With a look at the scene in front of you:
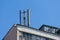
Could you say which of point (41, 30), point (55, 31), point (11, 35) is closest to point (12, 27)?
point (11, 35)

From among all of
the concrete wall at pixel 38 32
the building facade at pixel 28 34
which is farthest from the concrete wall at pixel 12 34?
the concrete wall at pixel 38 32

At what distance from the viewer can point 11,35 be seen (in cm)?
4219

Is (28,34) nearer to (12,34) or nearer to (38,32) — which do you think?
(38,32)

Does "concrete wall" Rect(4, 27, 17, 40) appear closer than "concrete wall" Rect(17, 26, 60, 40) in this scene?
No

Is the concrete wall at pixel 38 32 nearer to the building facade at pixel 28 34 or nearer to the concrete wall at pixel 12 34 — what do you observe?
the building facade at pixel 28 34

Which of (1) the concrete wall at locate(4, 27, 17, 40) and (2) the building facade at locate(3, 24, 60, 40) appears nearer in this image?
(2) the building facade at locate(3, 24, 60, 40)

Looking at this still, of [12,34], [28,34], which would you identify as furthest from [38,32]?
[12,34]

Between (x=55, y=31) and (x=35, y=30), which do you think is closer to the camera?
(x=35, y=30)

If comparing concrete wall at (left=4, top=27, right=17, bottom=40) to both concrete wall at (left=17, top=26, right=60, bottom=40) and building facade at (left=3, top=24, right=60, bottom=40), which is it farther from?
concrete wall at (left=17, top=26, right=60, bottom=40)

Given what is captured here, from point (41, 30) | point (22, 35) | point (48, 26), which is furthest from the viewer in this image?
point (48, 26)

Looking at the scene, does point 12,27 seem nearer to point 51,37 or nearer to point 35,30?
point 35,30

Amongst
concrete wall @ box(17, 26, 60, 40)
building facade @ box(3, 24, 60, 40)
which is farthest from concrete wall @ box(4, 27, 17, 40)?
concrete wall @ box(17, 26, 60, 40)

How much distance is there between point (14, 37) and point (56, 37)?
21.8 feet

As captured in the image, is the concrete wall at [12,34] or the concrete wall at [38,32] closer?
the concrete wall at [38,32]
